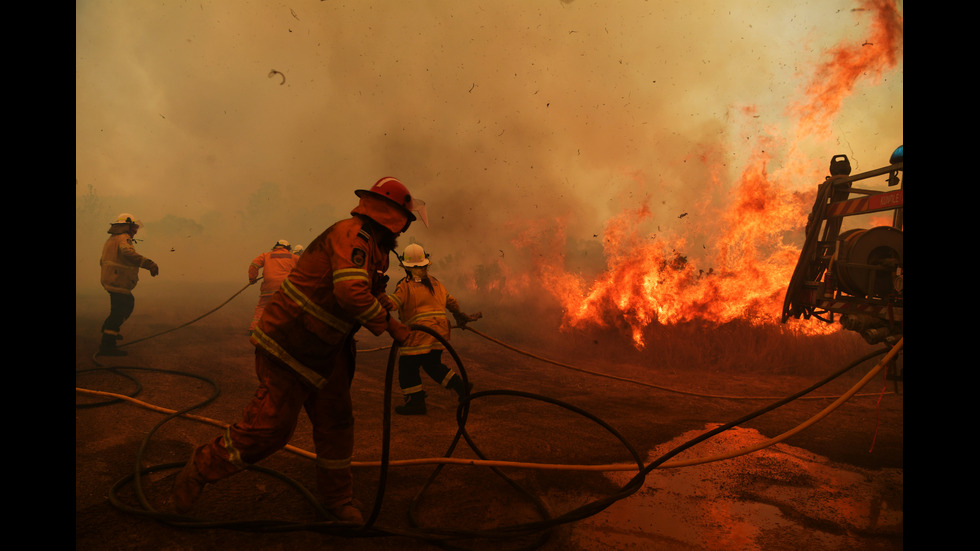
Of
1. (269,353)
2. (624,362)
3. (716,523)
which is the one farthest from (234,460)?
(624,362)

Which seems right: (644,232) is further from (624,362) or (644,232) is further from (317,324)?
(317,324)

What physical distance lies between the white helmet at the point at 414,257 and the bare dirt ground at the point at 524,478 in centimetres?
179

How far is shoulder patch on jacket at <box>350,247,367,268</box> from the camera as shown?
2.66m

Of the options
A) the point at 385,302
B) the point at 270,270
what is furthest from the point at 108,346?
the point at 385,302

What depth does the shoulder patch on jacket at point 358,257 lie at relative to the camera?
266 centimetres

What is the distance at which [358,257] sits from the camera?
2686 mm

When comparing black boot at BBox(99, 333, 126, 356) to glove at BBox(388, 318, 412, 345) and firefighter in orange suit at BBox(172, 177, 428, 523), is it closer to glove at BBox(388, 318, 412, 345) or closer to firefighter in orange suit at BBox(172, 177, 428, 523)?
firefighter in orange suit at BBox(172, 177, 428, 523)

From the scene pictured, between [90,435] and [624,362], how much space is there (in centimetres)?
813

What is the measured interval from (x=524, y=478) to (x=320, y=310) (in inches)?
79.3

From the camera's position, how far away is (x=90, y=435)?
13.2 feet

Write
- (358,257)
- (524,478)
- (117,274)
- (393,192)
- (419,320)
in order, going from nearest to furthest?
(358,257) < (393,192) < (524,478) < (419,320) < (117,274)

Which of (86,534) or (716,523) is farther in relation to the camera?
(716,523)

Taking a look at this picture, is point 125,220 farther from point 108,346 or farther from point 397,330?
point 397,330

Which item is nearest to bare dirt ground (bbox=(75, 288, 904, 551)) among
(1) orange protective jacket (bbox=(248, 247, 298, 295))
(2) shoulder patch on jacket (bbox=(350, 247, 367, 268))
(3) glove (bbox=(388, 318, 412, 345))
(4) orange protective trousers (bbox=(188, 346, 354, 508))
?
(4) orange protective trousers (bbox=(188, 346, 354, 508))
